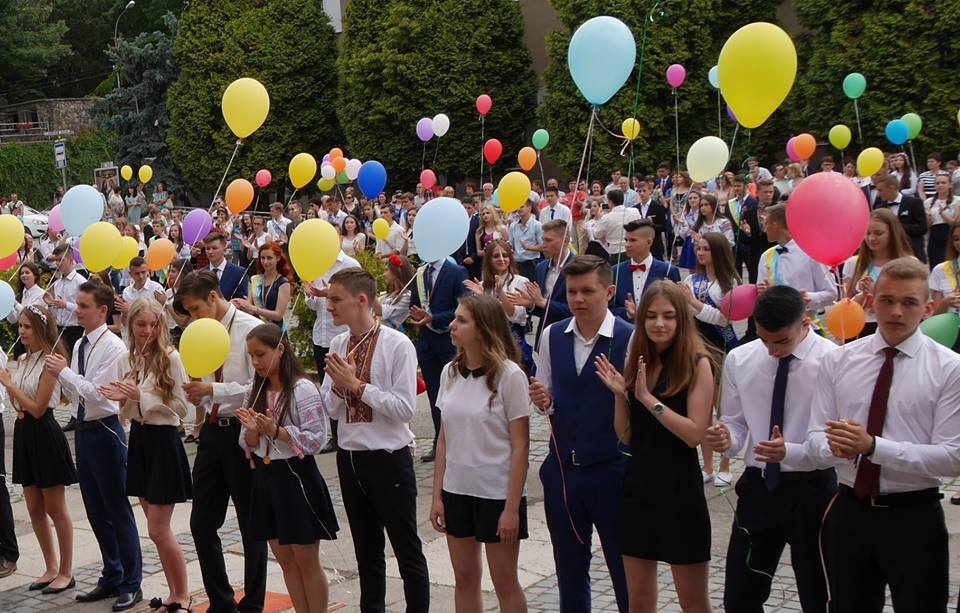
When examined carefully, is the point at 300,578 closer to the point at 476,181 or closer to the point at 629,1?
the point at 629,1

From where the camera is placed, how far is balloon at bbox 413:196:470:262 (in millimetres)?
6688

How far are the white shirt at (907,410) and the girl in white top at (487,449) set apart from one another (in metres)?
1.34

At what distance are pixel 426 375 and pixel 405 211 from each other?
11218 mm

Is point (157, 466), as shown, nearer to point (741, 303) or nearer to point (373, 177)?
point (741, 303)

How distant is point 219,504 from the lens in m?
6.01

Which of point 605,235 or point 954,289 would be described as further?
point 605,235

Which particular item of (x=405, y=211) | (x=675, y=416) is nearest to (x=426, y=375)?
(x=675, y=416)

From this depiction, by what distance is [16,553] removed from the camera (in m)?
7.46

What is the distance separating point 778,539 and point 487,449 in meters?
1.33

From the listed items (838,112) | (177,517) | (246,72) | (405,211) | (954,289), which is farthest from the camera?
(246,72)

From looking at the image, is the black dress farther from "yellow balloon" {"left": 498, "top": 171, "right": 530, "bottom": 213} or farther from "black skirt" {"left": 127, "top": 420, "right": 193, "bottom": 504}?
"yellow balloon" {"left": 498, "top": 171, "right": 530, "bottom": 213}

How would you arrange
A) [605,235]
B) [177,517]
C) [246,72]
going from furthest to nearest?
[246,72] < [605,235] < [177,517]

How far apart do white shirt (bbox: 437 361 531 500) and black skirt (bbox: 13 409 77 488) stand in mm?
3197

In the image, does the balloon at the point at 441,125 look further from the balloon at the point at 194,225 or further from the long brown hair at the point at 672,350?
the long brown hair at the point at 672,350
